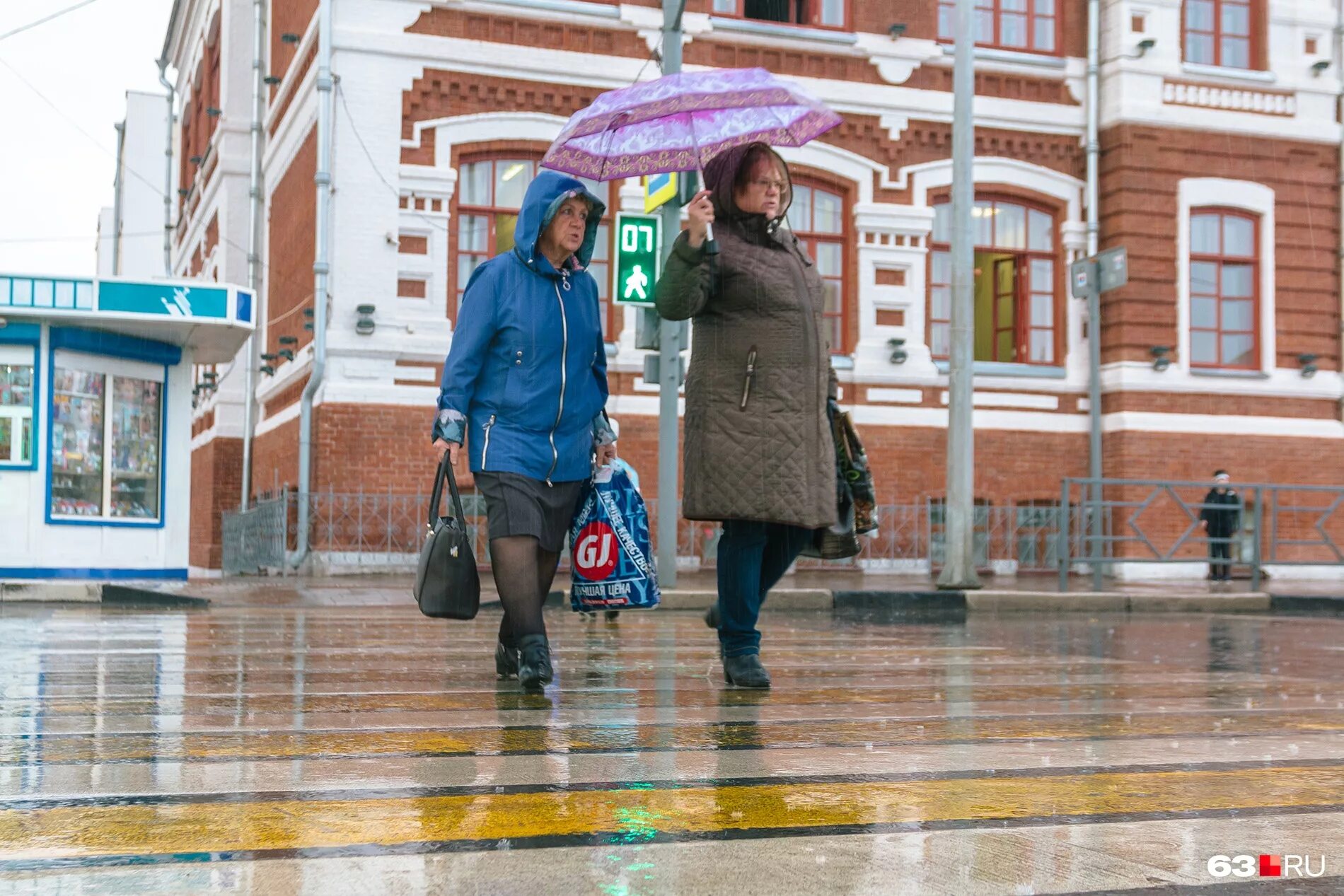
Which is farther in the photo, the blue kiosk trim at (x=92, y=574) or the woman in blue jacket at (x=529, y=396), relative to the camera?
the blue kiosk trim at (x=92, y=574)

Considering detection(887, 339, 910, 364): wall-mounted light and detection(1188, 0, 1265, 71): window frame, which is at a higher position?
detection(1188, 0, 1265, 71): window frame

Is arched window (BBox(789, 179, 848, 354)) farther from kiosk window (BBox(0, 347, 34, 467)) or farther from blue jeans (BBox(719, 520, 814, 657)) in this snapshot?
blue jeans (BBox(719, 520, 814, 657))

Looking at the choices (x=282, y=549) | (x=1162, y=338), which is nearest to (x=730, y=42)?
(x=1162, y=338)

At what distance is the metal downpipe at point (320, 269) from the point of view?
18.5m

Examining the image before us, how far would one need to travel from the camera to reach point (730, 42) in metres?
20.2

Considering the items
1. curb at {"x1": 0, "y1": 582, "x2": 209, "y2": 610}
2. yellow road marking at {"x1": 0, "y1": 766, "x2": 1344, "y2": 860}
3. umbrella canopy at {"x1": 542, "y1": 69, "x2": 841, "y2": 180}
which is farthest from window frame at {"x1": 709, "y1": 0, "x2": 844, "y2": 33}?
yellow road marking at {"x1": 0, "y1": 766, "x2": 1344, "y2": 860}

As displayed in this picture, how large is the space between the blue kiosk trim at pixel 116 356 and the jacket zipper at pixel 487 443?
955 centimetres

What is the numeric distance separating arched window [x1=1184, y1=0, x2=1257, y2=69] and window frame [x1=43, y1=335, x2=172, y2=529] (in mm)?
15284

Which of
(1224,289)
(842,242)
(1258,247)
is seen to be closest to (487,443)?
(842,242)

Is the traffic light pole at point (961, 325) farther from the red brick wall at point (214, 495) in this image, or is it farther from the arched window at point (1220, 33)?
the red brick wall at point (214, 495)

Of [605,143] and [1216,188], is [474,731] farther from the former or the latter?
[1216,188]

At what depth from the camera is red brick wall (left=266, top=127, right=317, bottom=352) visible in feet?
66.3

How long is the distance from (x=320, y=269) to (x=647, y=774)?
1542 centimetres

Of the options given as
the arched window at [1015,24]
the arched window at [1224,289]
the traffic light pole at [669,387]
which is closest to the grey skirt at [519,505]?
the traffic light pole at [669,387]
